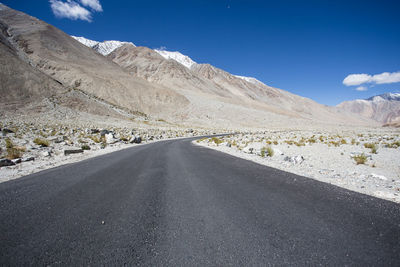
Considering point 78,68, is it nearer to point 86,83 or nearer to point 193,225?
point 86,83

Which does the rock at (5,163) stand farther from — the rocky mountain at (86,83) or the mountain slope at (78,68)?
the mountain slope at (78,68)

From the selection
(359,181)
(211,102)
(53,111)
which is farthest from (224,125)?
(359,181)

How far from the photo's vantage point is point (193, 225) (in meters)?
2.47

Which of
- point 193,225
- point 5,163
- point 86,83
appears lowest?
point 5,163

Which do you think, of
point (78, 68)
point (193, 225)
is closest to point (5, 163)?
point (193, 225)

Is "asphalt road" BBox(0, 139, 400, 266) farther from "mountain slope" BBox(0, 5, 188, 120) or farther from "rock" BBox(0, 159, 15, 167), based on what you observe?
"mountain slope" BBox(0, 5, 188, 120)

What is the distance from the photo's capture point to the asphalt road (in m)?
1.83

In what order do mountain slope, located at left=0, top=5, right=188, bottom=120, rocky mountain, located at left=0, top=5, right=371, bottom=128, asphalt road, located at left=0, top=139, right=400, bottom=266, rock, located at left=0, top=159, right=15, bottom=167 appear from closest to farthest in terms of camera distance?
asphalt road, located at left=0, top=139, right=400, bottom=266 → rock, located at left=0, top=159, right=15, bottom=167 → rocky mountain, located at left=0, top=5, right=371, bottom=128 → mountain slope, located at left=0, top=5, right=188, bottom=120

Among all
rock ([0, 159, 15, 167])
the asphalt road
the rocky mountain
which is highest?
the rocky mountain

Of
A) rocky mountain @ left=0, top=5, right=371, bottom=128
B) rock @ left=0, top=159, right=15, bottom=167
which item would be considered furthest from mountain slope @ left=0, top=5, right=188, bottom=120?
rock @ left=0, top=159, right=15, bottom=167

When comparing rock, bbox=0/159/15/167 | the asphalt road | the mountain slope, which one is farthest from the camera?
the mountain slope

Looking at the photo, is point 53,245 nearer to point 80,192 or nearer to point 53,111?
point 80,192

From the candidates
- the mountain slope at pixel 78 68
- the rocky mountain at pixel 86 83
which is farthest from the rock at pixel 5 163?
the mountain slope at pixel 78 68

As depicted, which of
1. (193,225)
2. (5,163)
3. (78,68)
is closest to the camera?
(193,225)
